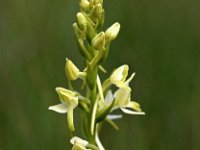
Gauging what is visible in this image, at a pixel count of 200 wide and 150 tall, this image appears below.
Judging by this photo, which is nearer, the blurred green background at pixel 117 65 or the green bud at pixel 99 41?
the green bud at pixel 99 41

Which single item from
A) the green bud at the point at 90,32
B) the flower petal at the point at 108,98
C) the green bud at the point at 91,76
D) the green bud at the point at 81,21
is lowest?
the flower petal at the point at 108,98

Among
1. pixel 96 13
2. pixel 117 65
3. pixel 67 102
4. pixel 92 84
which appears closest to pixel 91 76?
pixel 92 84

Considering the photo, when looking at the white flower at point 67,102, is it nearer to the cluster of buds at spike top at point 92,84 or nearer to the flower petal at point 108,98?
the cluster of buds at spike top at point 92,84

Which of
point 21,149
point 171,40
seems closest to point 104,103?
point 21,149

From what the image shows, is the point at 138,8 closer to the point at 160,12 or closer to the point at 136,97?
the point at 160,12

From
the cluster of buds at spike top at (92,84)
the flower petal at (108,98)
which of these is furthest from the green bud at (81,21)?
the flower petal at (108,98)

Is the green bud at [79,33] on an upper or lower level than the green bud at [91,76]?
upper

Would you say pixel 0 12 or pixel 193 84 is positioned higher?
pixel 0 12
